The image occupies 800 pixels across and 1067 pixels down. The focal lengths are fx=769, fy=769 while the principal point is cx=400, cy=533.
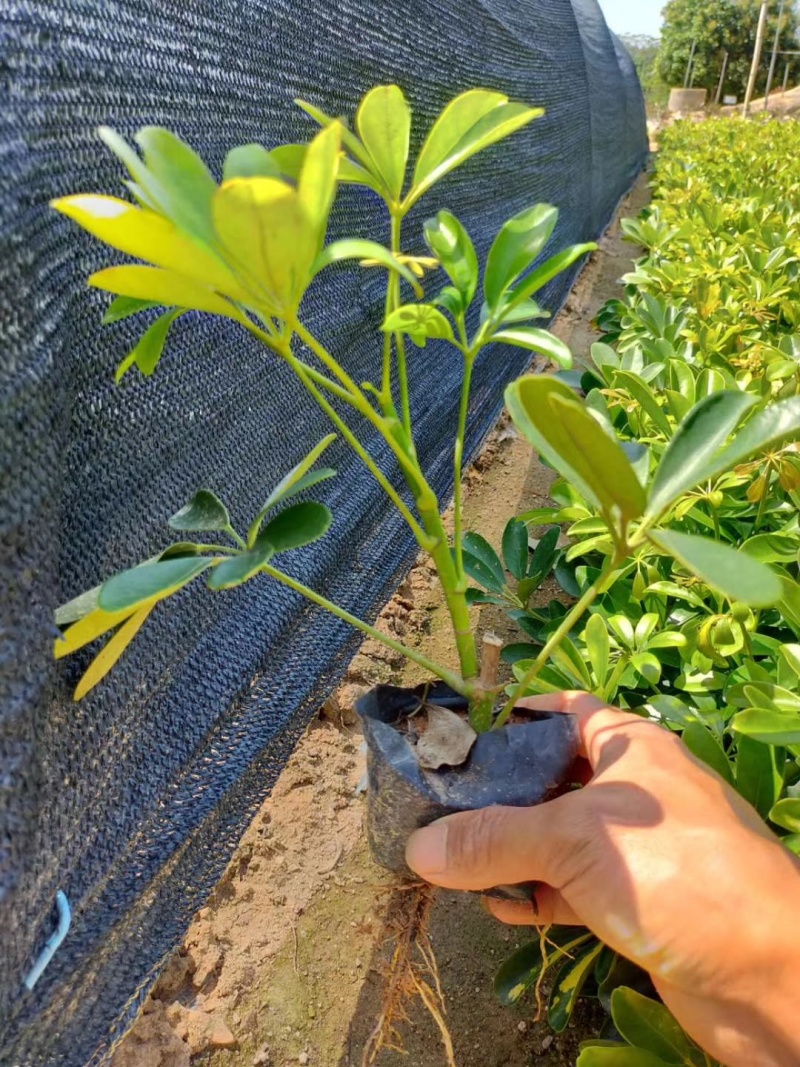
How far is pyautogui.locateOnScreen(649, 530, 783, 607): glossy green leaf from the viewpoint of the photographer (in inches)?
16.5

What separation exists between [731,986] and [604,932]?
0.11 m

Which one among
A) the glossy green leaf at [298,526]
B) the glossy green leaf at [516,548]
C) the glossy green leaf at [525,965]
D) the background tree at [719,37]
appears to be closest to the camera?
the glossy green leaf at [298,526]

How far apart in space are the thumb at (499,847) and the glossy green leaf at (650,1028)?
0.61 ft

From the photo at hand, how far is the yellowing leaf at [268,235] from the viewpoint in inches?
16.3

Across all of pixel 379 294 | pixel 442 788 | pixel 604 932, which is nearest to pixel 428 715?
pixel 442 788

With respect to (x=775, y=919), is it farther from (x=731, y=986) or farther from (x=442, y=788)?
(x=442, y=788)

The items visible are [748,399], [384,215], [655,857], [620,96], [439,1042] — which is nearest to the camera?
[748,399]

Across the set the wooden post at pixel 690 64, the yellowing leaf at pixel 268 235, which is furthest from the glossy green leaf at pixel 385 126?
the wooden post at pixel 690 64

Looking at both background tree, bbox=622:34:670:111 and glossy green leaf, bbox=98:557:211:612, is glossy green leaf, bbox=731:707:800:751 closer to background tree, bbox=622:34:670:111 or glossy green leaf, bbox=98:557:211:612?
glossy green leaf, bbox=98:557:211:612

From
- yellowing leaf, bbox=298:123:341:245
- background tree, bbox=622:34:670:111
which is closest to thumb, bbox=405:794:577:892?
yellowing leaf, bbox=298:123:341:245

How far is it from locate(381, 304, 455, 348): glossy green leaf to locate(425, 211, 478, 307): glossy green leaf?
8 cm

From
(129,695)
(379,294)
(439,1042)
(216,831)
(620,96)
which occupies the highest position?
(620,96)

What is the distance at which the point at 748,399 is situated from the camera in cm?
57

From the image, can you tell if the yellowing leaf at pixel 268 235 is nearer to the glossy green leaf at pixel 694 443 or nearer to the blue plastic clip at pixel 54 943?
the glossy green leaf at pixel 694 443
